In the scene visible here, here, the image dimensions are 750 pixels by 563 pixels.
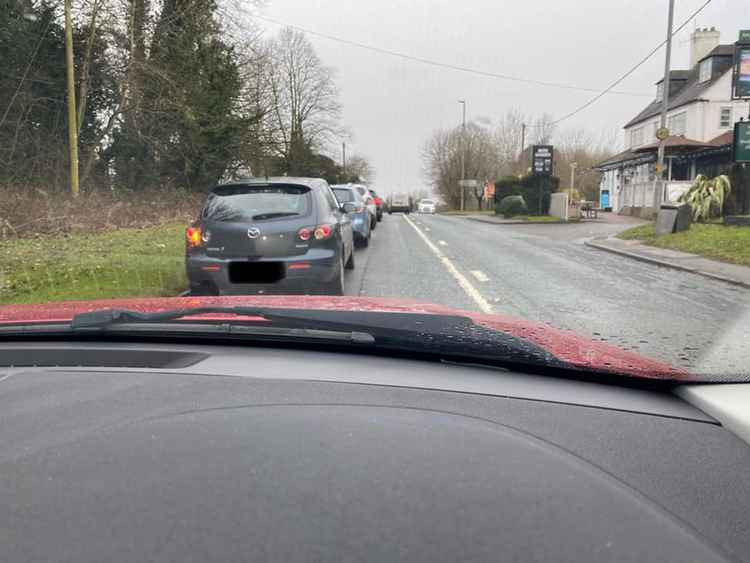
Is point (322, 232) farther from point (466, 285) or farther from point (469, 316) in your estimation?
point (469, 316)

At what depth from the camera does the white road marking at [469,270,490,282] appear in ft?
32.7

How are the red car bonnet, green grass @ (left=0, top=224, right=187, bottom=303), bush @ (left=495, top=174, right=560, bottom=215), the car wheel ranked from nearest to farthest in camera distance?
the red car bonnet → the car wheel → green grass @ (left=0, top=224, right=187, bottom=303) → bush @ (left=495, top=174, right=560, bottom=215)

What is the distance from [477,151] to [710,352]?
250ft

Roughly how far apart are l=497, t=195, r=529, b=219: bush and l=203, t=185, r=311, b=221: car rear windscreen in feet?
105

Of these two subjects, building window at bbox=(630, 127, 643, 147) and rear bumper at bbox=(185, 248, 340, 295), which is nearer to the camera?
rear bumper at bbox=(185, 248, 340, 295)

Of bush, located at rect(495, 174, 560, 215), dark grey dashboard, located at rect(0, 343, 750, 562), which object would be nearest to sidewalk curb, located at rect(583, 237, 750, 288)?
dark grey dashboard, located at rect(0, 343, 750, 562)

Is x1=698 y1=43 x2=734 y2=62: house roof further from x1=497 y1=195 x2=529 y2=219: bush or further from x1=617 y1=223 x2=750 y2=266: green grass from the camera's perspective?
x1=617 y1=223 x2=750 y2=266: green grass

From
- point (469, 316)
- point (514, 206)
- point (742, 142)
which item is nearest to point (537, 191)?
point (514, 206)

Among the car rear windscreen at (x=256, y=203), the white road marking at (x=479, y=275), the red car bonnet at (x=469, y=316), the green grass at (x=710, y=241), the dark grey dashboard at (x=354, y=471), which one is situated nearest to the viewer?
the dark grey dashboard at (x=354, y=471)

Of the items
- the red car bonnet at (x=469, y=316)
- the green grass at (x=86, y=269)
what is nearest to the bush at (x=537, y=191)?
the green grass at (x=86, y=269)

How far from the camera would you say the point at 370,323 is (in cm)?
237

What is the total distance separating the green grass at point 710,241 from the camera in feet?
45.2

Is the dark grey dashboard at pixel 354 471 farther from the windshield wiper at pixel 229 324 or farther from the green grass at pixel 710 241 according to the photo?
the green grass at pixel 710 241

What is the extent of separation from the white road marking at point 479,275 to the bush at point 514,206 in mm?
27659
